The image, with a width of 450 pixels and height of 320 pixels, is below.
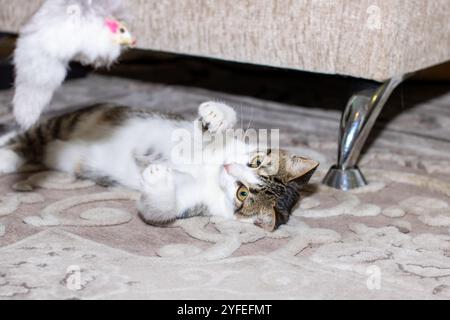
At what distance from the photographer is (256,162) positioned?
1370 millimetres

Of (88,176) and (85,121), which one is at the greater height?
(85,121)

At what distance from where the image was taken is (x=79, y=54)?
1.09m

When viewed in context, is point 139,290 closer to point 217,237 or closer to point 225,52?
point 217,237

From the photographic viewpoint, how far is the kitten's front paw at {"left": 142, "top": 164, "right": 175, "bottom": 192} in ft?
4.09

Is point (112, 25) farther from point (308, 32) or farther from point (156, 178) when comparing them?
point (308, 32)

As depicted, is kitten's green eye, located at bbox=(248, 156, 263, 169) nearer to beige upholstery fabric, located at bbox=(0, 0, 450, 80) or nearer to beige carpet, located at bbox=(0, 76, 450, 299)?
beige carpet, located at bbox=(0, 76, 450, 299)

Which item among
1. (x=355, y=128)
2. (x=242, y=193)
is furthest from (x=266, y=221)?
(x=355, y=128)

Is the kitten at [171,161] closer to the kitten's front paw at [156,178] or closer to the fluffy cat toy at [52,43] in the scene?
the kitten's front paw at [156,178]

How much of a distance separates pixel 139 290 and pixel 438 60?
0.90 m

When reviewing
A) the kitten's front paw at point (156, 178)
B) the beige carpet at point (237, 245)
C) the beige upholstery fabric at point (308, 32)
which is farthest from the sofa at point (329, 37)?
the kitten's front paw at point (156, 178)

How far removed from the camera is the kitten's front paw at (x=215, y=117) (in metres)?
1.33

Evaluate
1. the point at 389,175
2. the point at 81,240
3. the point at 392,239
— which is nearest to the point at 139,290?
the point at 81,240

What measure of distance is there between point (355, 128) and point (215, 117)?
374 millimetres

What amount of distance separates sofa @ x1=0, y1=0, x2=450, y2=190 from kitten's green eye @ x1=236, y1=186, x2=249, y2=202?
0.30m
